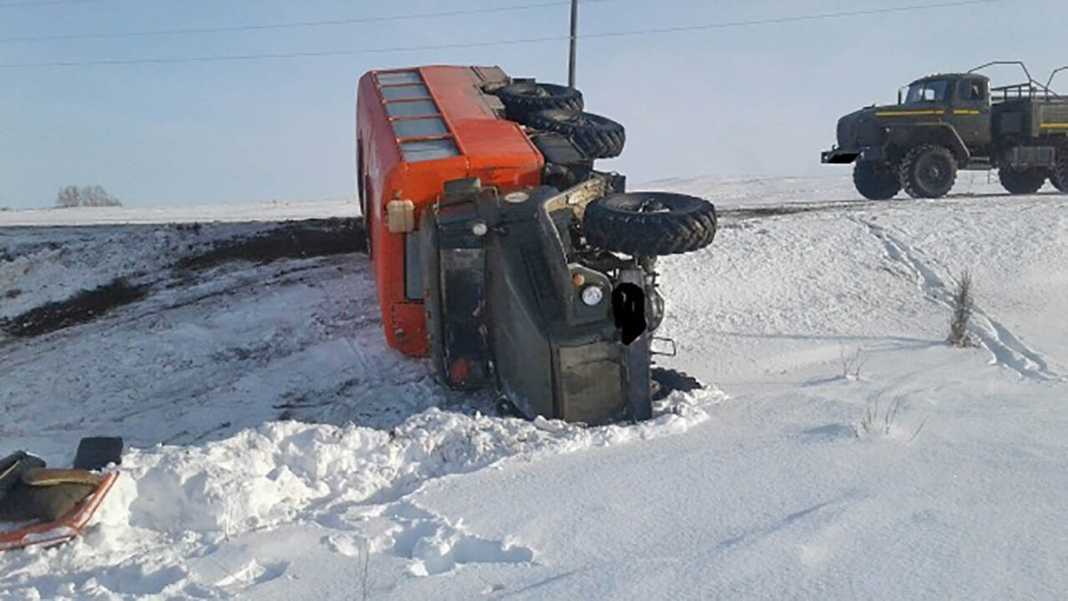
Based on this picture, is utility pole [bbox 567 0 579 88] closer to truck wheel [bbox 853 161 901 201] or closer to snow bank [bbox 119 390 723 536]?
truck wheel [bbox 853 161 901 201]

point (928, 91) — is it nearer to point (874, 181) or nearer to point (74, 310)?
point (874, 181)

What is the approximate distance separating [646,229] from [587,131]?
2.40m

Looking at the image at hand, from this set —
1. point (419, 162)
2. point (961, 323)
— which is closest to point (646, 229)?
point (419, 162)

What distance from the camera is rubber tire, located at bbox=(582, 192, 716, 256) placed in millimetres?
5414

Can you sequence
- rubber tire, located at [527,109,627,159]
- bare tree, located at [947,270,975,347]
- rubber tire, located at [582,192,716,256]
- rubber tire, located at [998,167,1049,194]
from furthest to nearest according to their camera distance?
rubber tire, located at [998,167,1049,194]
rubber tire, located at [527,109,627,159]
bare tree, located at [947,270,975,347]
rubber tire, located at [582,192,716,256]

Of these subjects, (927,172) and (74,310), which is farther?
(927,172)

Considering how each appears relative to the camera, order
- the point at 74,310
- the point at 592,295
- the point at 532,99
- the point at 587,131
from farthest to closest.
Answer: the point at 74,310 → the point at 532,99 → the point at 587,131 → the point at 592,295

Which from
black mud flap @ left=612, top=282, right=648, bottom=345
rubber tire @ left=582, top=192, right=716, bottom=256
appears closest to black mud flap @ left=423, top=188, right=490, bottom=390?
rubber tire @ left=582, top=192, right=716, bottom=256

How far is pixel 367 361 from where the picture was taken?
7.11 m

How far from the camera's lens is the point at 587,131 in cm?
761

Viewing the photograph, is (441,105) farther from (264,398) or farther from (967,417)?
(967,417)

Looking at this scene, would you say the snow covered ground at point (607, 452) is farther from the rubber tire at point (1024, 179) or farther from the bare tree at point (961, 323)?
the rubber tire at point (1024, 179)

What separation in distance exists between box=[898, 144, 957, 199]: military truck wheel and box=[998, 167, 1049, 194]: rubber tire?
1970 millimetres

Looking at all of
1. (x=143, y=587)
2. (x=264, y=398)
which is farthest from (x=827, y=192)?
(x=143, y=587)
